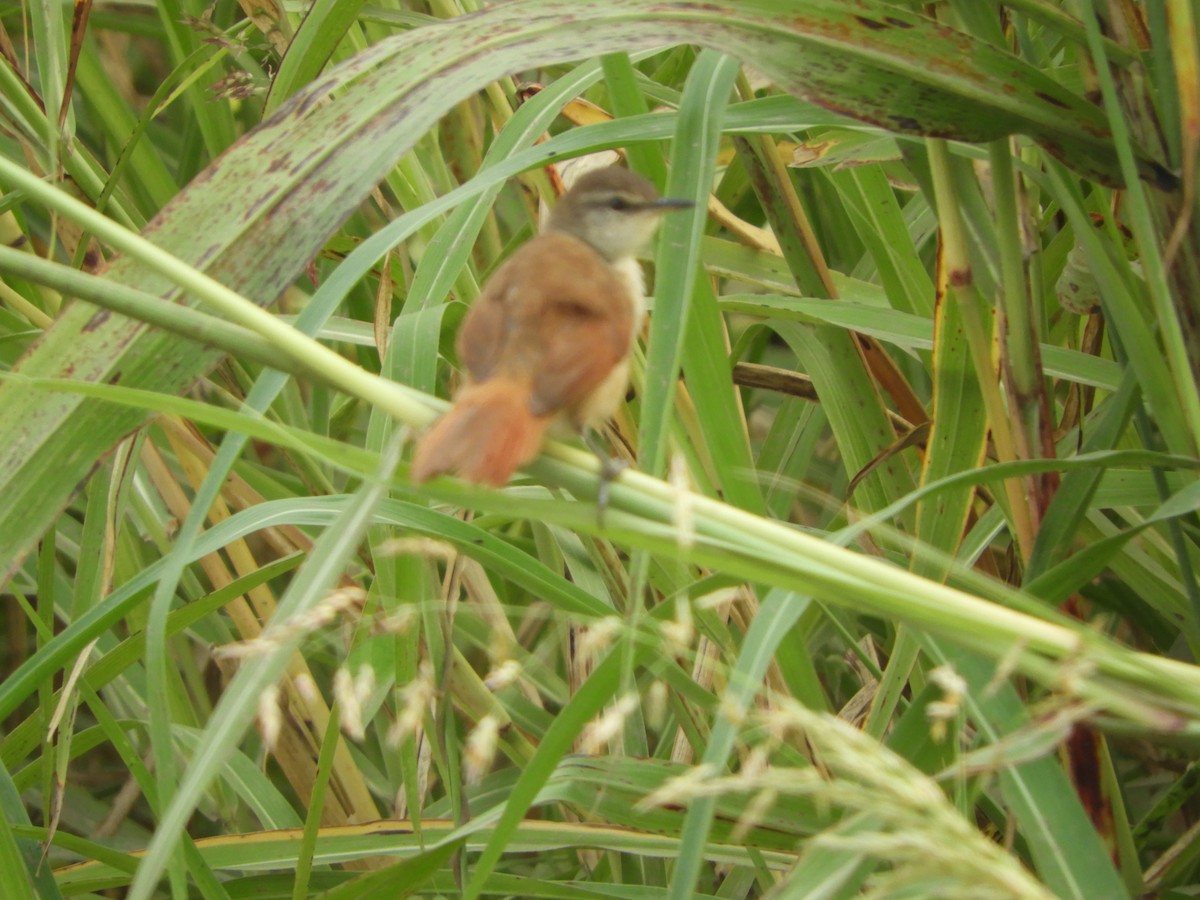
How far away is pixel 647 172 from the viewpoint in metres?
1.58

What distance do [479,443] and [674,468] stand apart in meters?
0.15

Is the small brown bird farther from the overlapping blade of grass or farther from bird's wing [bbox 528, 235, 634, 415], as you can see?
the overlapping blade of grass

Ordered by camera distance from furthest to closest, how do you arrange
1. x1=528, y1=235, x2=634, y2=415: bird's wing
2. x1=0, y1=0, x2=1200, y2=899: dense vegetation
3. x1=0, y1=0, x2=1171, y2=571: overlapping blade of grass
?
x1=528, y1=235, x2=634, y2=415: bird's wing → x1=0, y1=0, x2=1171, y2=571: overlapping blade of grass → x1=0, y1=0, x2=1200, y2=899: dense vegetation

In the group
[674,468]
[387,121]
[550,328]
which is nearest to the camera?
[674,468]

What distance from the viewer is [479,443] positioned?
944 mm

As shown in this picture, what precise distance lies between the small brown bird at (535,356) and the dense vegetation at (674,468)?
3 cm

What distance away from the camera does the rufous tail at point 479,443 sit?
2.99ft

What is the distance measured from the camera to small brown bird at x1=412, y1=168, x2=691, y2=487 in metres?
0.94

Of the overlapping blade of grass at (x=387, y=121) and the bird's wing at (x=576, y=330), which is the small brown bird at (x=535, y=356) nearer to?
the bird's wing at (x=576, y=330)

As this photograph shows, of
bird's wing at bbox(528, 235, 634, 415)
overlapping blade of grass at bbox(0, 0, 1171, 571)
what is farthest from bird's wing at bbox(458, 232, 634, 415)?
overlapping blade of grass at bbox(0, 0, 1171, 571)

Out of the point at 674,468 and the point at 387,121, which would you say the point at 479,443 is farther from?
the point at 387,121

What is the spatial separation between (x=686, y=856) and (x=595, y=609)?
0.47 m

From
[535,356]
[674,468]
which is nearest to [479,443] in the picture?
[674,468]

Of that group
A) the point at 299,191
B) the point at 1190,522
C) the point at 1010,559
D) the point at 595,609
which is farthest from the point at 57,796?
the point at 1190,522
